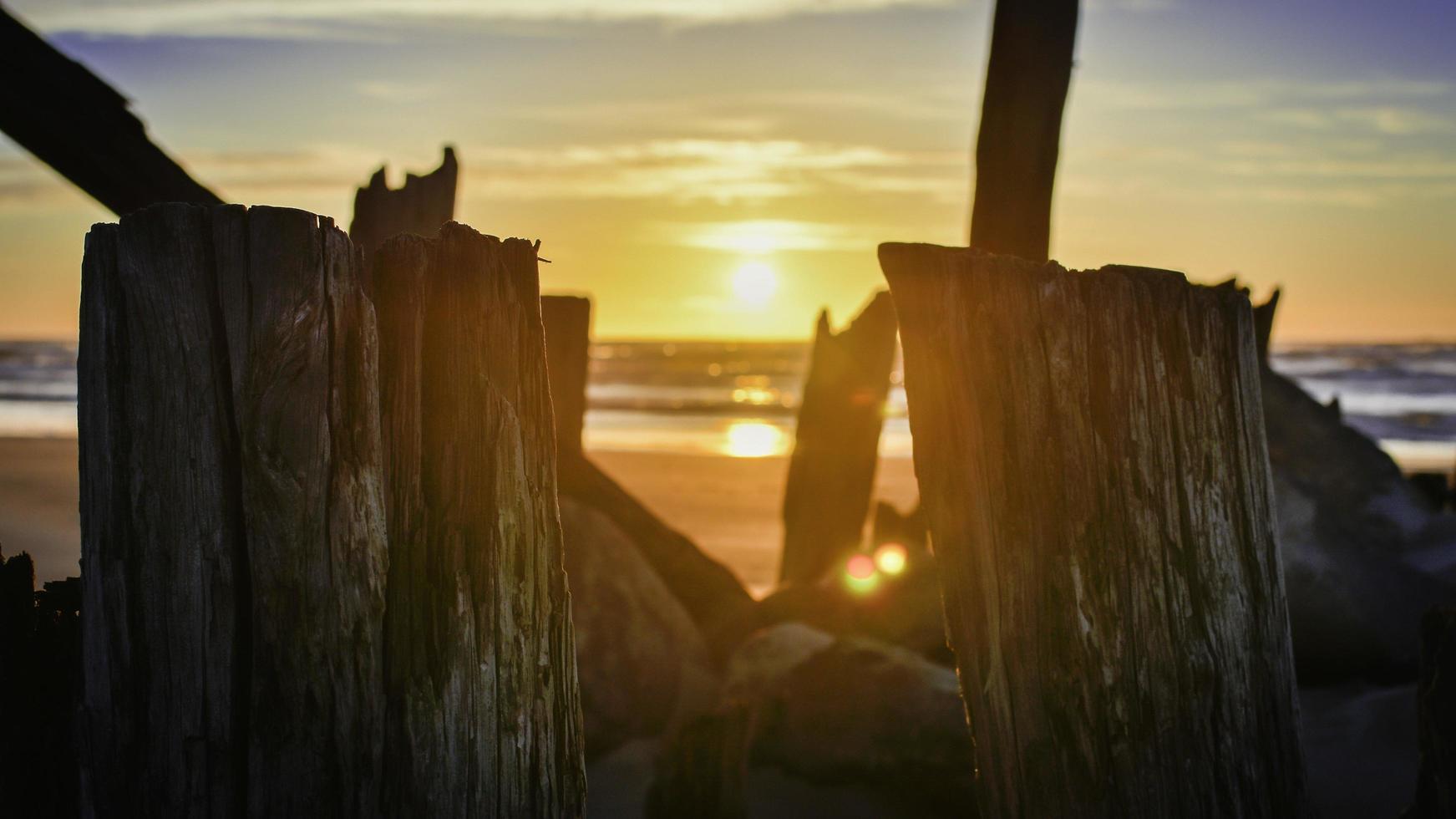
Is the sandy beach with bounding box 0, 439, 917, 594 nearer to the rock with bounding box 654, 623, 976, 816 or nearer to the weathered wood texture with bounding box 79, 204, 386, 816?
the rock with bounding box 654, 623, 976, 816

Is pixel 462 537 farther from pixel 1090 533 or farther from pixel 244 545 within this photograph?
pixel 1090 533

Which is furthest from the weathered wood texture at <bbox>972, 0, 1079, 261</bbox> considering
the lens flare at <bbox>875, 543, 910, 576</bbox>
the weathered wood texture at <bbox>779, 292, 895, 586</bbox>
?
the lens flare at <bbox>875, 543, 910, 576</bbox>

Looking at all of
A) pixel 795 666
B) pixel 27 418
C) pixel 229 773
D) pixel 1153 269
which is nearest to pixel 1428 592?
pixel 795 666

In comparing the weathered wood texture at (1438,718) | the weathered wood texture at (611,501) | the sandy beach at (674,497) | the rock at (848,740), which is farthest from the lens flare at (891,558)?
the weathered wood texture at (1438,718)

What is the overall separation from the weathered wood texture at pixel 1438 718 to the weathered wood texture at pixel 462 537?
2.00 metres

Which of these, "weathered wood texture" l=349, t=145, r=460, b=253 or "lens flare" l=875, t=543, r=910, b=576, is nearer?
"weathered wood texture" l=349, t=145, r=460, b=253

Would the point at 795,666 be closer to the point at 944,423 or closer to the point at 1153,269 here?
the point at 944,423

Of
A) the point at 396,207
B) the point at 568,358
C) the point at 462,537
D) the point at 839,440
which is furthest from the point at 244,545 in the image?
the point at 839,440

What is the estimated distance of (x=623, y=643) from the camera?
16.2 ft

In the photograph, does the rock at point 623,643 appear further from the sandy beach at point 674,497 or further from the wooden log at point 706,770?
the sandy beach at point 674,497

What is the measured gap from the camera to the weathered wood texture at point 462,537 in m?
2.42

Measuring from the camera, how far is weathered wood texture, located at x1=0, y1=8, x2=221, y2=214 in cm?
476

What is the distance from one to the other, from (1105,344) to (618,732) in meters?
2.77

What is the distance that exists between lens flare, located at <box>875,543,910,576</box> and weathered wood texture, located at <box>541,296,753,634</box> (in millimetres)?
706
